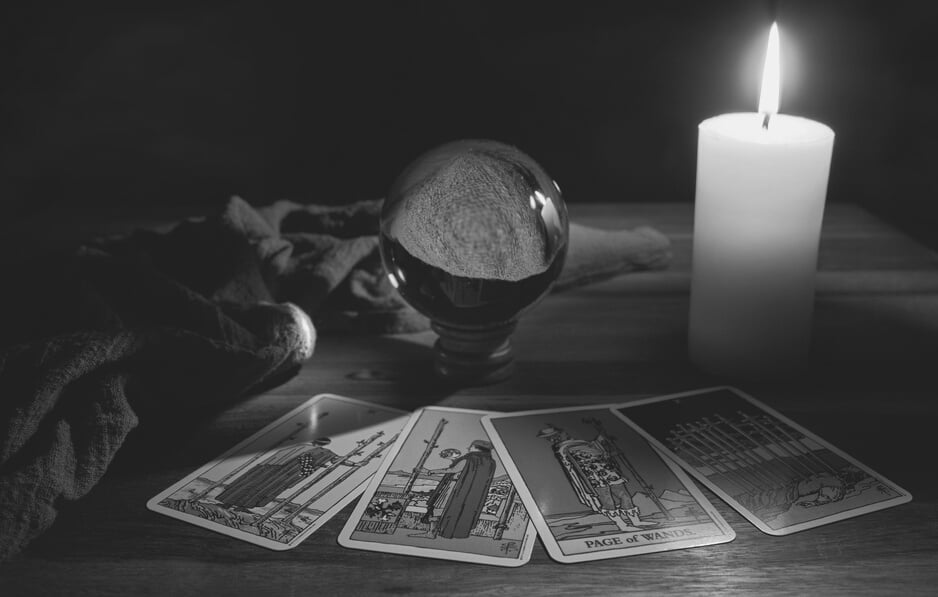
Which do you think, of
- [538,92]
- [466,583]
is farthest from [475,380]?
[538,92]

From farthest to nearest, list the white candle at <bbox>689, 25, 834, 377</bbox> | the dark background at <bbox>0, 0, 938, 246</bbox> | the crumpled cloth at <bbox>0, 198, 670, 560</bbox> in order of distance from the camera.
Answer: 1. the dark background at <bbox>0, 0, 938, 246</bbox>
2. the white candle at <bbox>689, 25, 834, 377</bbox>
3. the crumpled cloth at <bbox>0, 198, 670, 560</bbox>

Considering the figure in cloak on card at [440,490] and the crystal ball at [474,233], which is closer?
the figure in cloak on card at [440,490]

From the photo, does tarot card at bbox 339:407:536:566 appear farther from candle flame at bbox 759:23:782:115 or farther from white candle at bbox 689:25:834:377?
candle flame at bbox 759:23:782:115

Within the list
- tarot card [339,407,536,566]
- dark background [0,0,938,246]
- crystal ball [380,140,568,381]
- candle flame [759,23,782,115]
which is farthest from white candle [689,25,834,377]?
dark background [0,0,938,246]

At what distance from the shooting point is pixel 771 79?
2.79 feet

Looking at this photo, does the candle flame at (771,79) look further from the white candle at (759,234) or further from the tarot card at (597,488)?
the tarot card at (597,488)

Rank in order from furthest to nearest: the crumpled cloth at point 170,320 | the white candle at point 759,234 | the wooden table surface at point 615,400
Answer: the white candle at point 759,234 → the crumpled cloth at point 170,320 → the wooden table surface at point 615,400

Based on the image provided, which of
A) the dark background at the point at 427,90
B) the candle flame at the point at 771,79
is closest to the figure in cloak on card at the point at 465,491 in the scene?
the candle flame at the point at 771,79

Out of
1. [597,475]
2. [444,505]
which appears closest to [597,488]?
[597,475]

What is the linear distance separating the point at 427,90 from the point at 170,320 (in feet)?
2.62

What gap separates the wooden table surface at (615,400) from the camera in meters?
0.62

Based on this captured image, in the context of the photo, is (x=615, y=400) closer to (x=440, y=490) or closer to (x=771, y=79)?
(x=440, y=490)

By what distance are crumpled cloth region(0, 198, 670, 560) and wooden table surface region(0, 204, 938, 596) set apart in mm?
29

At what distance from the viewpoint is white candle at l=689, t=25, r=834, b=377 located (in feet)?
2.76
